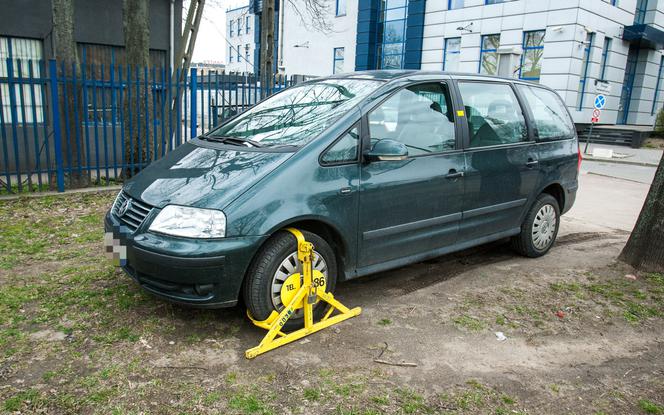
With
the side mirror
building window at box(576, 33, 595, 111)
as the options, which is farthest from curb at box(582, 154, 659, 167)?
the side mirror

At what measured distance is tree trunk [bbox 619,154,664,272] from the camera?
16.3 ft

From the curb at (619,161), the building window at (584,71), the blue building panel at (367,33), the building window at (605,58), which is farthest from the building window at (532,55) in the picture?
the blue building panel at (367,33)

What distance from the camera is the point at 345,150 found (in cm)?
376

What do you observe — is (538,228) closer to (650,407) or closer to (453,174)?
(453,174)

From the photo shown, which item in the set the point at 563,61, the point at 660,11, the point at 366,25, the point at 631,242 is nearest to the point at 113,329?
the point at 631,242

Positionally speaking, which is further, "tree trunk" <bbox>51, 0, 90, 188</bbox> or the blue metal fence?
"tree trunk" <bbox>51, 0, 90, 188</bbox>

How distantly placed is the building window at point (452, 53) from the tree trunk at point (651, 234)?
72.7ft

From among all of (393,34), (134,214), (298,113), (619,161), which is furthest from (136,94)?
(393,34)

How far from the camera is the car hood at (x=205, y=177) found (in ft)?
10.9

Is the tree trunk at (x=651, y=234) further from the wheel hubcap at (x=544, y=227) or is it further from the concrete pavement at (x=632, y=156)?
the concrete pavement at (x=632, y=156)

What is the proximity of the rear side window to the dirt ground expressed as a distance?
144cm

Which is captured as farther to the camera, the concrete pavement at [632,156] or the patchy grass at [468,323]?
the concrete pavement at [632,156]

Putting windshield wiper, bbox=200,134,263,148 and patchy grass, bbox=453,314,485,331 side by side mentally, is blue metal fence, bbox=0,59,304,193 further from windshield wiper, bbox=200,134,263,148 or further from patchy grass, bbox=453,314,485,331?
patchy grass, bbox=453,314,485,331

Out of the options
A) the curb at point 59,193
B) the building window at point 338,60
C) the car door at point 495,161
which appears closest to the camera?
the car door at point 495,161
